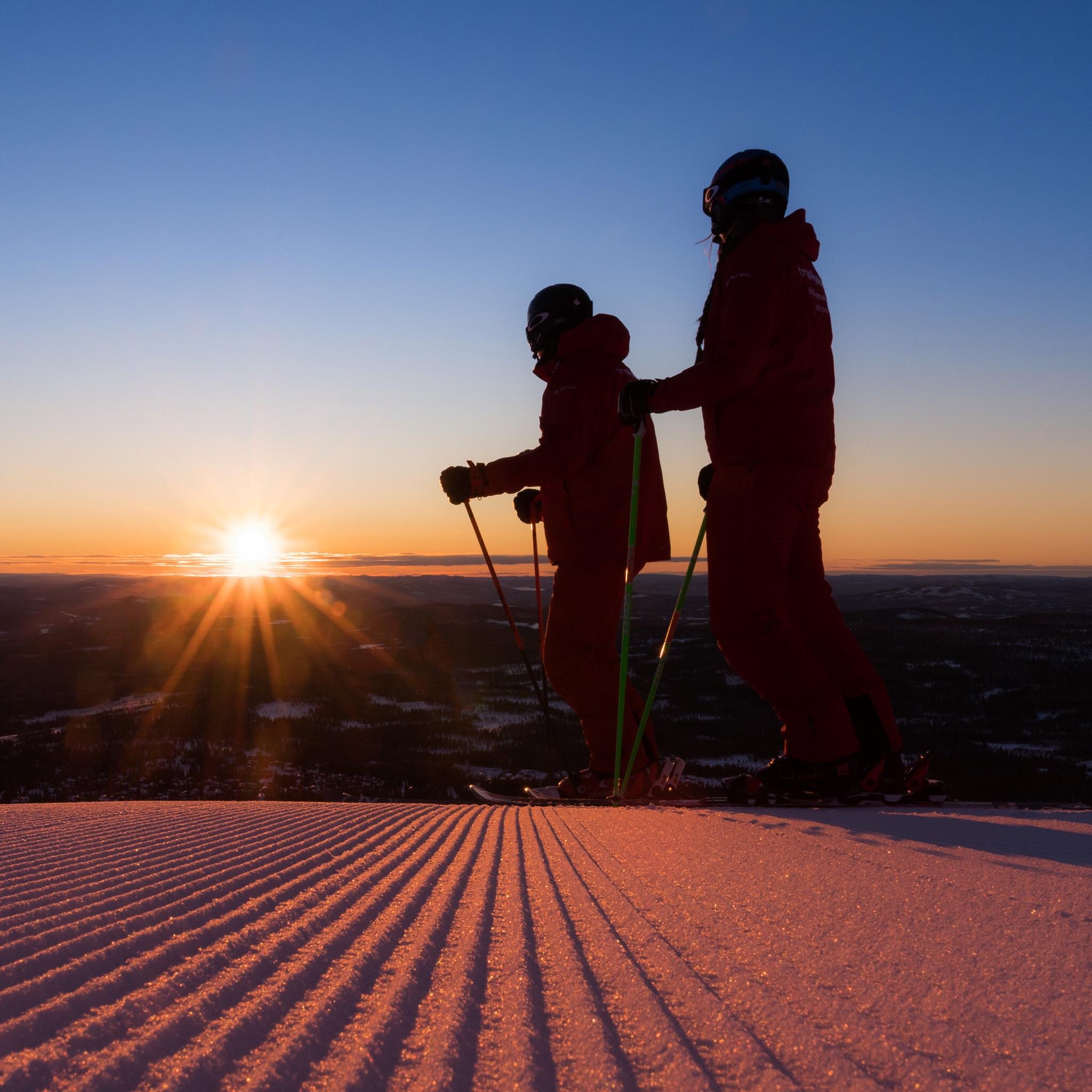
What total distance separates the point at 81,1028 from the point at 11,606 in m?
50.8

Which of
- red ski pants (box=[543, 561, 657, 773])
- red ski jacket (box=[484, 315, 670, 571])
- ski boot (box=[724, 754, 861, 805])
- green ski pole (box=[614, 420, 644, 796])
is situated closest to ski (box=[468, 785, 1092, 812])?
ski boot (box=[724, 754, 861, 805])

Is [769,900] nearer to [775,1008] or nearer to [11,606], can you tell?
[775,1008]

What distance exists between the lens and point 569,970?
95 centimetres

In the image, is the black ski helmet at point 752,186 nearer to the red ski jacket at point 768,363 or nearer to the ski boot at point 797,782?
the red ski jacket at point 768,363

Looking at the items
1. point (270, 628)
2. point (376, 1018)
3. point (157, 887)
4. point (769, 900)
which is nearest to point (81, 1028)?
point (376, 1018)

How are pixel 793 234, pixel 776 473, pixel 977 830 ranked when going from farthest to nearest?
1. pixel 793 234
2. pixel 776 473
3. pixel 977 830

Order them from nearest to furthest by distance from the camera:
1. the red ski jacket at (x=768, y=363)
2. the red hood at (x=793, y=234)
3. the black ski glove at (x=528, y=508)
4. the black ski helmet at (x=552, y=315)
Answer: the red ski jacket at (x=768, y=363)
the red hood at (x=793, y=234)
the black ski helmet at (x=552, y=315)
the black ski glove at (x=528, y=508)

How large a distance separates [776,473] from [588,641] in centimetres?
129

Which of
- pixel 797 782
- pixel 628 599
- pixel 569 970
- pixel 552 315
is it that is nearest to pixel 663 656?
pixel 628 599

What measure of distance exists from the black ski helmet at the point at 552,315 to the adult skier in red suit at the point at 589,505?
10.1 inches

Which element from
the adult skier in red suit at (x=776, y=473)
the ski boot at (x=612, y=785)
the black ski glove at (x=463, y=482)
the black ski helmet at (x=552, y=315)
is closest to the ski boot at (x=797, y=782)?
the adult skier in red suit at (x=776, y=473)

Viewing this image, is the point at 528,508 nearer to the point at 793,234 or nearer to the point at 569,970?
the point at 793,234

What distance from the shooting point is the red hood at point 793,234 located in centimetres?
290

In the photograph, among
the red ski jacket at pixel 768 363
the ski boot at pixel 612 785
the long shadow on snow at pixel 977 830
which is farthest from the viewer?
the ski boot at pixel 612 785
